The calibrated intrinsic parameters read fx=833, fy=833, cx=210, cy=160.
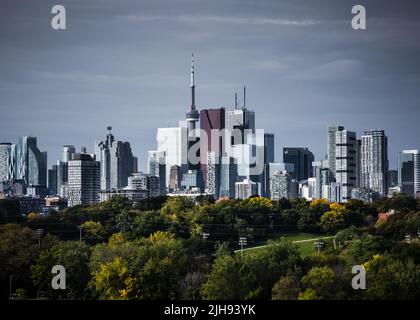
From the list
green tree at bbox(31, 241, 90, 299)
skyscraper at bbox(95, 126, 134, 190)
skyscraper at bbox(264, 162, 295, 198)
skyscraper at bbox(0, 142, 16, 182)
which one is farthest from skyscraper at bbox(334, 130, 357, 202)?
green tree at bbox(31, 241, 90, 299)

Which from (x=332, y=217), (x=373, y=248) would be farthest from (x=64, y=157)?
(x=373, y=248)

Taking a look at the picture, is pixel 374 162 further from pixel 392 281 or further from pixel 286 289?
pixel 286 289

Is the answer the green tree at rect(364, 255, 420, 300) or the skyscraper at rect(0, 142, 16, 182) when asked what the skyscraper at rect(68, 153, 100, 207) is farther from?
the green tree at rect(364, 255, 420, 300)

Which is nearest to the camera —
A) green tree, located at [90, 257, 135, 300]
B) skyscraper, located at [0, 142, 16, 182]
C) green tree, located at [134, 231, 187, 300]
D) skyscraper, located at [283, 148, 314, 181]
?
green tree, located at [134, 231, 187, 300]

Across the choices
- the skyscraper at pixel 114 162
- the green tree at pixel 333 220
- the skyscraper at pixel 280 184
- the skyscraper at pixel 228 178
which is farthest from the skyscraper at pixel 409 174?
the green tree at pixel 333 220

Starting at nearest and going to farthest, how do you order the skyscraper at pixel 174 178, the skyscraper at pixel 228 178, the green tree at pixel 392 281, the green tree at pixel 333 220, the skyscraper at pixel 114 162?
the green tree at pixel 392 281 → the green tree at pixel 333 220 → the skyscraper at pixel 114 162 → the skyscraper at pixel 174 178 → the skyscraper at pixel 228 178

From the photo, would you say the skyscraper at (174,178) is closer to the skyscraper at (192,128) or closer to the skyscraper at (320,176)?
the skyscraper at (192,128)

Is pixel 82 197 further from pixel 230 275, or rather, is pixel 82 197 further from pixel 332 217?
pixel 230 275

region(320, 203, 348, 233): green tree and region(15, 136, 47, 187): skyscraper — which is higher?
region(15, 136, 47, 187): skyscraper
